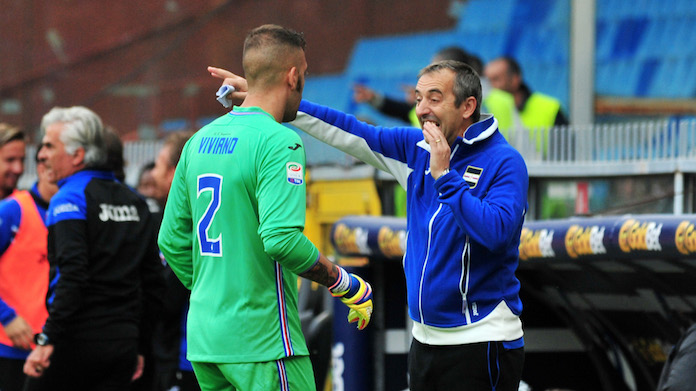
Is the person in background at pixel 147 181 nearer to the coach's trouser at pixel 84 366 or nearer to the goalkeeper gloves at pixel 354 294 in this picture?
the coach's trouser at pixel 84 366

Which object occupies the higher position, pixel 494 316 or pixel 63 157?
pixel 63 157

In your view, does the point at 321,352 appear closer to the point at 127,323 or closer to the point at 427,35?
the point at 127,323

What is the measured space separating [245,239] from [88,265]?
150 cm

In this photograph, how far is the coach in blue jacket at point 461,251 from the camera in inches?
136

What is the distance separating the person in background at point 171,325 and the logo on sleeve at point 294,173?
2.00 meters

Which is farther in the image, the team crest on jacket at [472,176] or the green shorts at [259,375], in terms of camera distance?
the team crest on jacket at [472,176]

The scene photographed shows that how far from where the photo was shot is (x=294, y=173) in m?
3.25

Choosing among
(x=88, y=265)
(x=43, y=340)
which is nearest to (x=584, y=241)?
(x=88, y=265)

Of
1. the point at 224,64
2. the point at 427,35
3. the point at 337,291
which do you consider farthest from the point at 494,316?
the point at 224,64

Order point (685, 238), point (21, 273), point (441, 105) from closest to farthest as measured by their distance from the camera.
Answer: point (441, 105), point (685, 238), point (21, 273)

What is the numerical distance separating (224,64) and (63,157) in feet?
26.3

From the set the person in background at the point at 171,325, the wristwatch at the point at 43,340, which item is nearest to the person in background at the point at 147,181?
the person in background at the point at 171,325

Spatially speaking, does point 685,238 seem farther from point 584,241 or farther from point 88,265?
point 88,265

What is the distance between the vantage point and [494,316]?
350cm
